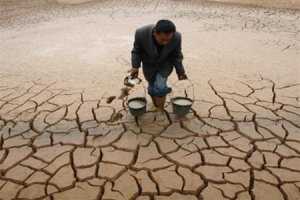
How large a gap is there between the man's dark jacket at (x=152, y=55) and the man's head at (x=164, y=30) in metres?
0.22

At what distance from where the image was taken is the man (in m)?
3.38

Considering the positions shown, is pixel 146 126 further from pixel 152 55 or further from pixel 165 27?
pixel 165 27

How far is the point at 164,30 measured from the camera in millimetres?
3084

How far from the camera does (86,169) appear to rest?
3039 millimetres

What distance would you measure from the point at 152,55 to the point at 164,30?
458 mm

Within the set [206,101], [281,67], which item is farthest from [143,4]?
[206,101]

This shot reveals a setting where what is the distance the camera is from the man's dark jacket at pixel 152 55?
342 centimetres

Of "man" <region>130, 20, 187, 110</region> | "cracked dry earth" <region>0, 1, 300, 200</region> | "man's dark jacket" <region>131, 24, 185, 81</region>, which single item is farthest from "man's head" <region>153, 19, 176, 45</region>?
"cracked dry earth" <region>0, 1, 300, 200</region>

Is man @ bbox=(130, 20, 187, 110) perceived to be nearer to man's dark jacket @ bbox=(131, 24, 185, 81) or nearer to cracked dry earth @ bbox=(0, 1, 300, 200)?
man's dark jacket @ bbox=(131, 24, 185, 81)

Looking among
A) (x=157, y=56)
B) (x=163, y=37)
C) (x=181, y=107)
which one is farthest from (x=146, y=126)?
(x=163, y=37)

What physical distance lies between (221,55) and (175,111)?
2.28m

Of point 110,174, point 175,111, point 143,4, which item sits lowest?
point 110,174

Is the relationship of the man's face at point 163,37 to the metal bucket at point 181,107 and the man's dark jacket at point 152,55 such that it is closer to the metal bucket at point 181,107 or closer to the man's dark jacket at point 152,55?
the man's dark jacket at point 152,55

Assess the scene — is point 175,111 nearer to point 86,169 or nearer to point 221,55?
point 86,169
